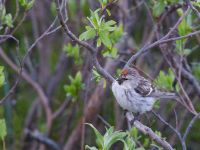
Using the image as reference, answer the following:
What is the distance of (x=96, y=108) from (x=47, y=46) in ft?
4.04

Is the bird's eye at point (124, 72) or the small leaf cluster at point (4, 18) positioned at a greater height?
the small leaf cluster at point (4, 18)

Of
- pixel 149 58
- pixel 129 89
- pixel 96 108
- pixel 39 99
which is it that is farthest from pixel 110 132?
pixel 39 99

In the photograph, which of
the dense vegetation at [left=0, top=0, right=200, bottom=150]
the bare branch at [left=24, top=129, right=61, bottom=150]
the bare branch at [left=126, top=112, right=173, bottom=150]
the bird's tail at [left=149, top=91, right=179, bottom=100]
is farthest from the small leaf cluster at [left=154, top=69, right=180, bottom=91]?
the bare branch at [left=24, top=129, right=61, bottom=150]

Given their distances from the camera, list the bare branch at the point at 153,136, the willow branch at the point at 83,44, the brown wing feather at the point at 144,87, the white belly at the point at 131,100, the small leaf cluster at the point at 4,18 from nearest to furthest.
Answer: the willow branch at the point at 83,44
the bare branch at the point at 153,136
the small leaf cluster at the point at 4,18
the white belly at the point at 131,100
the brown wing feather at the point at 144,87

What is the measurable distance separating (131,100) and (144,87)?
32 centimetres

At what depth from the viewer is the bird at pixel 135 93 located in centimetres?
544

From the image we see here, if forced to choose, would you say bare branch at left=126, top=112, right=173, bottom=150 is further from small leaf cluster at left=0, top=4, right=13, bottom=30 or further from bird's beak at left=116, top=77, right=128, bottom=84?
small leaf cluster at left=0, top=4, right=13, bottom=30

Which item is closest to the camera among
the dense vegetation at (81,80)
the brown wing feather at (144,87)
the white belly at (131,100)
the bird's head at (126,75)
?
the bird's head at (126,75)

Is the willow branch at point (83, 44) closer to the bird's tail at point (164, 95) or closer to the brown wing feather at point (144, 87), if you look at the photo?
the bird's tail at point (164, 95)

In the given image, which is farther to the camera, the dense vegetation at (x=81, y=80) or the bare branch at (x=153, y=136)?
the dense vegetation at (x=81, y=80)

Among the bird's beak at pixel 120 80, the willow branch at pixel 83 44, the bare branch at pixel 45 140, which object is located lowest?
the bare branch at pixel 45 140

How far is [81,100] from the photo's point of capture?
7.57 metres


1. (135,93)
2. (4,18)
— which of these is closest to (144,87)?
(135,93)

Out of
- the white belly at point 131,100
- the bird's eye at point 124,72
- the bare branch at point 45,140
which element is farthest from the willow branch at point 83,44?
the bare branch at point 45,140
